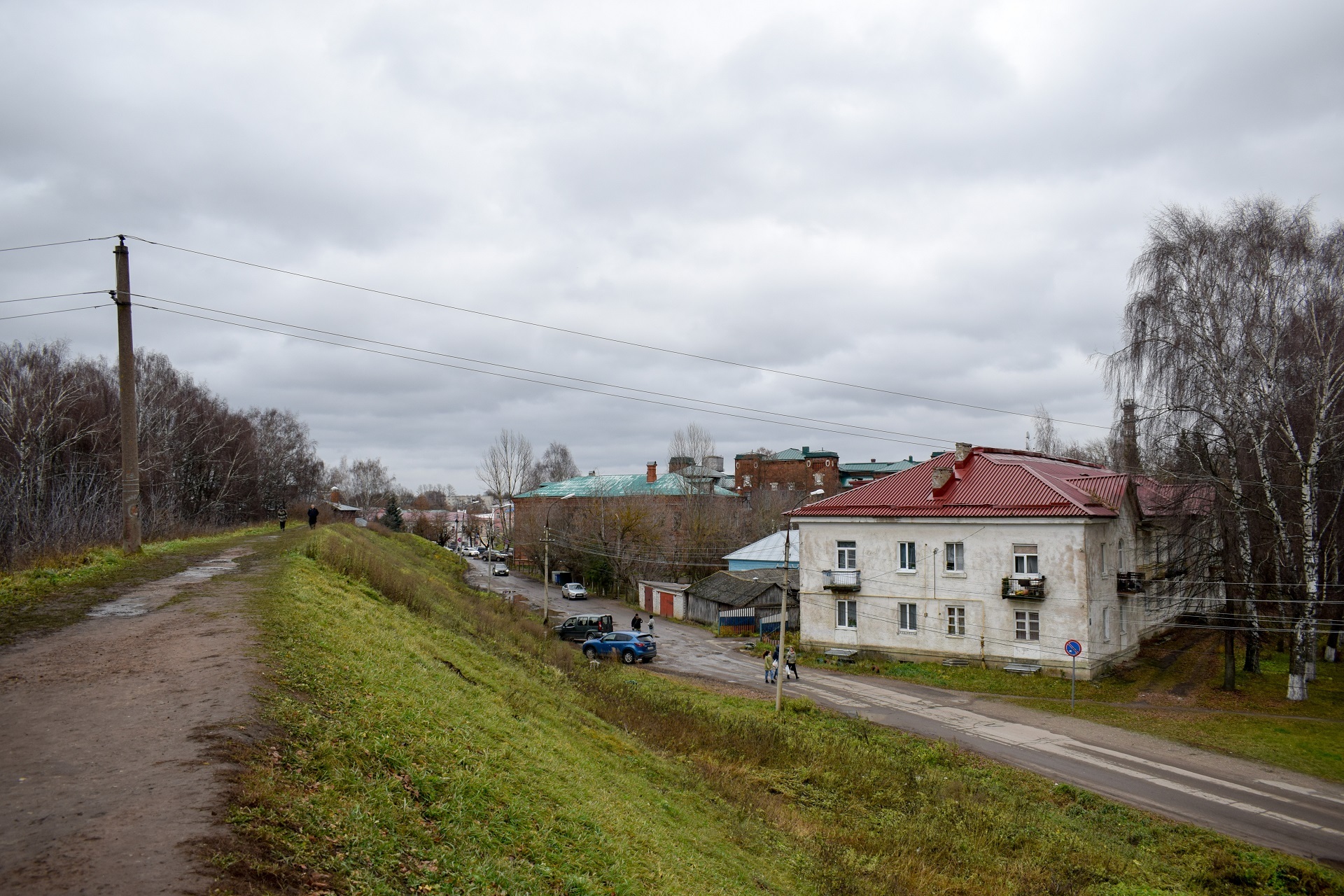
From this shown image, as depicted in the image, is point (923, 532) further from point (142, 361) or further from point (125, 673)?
point (142, 361)

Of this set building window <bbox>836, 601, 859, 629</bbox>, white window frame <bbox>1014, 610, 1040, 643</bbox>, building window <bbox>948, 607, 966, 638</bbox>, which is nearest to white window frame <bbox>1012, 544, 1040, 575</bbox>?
white window frame <bbox>1014, 610, 1040, 643</bbox>

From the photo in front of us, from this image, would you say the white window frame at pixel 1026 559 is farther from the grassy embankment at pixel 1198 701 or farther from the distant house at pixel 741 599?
the distant house at pixel 741 599

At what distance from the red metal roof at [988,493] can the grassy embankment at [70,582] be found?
26541 millimetres

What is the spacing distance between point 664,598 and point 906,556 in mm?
25886

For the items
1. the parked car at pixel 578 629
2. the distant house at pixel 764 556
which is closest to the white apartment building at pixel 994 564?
the parked car at pixel 578 629

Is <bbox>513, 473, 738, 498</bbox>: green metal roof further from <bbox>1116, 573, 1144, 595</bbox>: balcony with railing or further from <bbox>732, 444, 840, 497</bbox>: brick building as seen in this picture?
<bbox>1116, 573, 1144, 595</bbox>: balcony with railing

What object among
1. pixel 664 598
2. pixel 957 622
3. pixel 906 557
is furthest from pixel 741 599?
pixel 957 622

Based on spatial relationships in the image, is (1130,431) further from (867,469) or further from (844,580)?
(867,469)

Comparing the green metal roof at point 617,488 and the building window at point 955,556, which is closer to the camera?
the building window at point 955,556

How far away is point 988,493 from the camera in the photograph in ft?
109

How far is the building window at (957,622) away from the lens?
108ft

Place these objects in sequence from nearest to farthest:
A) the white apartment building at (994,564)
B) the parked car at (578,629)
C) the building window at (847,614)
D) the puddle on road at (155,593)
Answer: the puddle on road at (155,593), the white apartment building at (994,564), the building window at (847,614), the parked car at (578,629)

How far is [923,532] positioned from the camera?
112 ft

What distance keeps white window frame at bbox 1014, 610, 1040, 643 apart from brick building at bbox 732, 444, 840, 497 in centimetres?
6165
